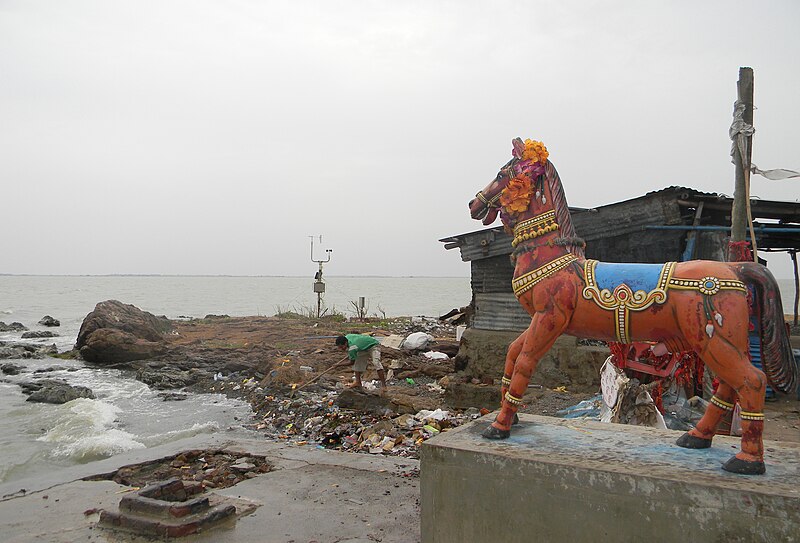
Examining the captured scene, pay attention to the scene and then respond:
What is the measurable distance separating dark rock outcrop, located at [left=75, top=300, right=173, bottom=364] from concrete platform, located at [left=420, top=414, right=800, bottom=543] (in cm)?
1576

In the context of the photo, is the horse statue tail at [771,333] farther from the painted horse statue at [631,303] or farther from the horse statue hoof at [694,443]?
the horse statue hoof at [694,443]

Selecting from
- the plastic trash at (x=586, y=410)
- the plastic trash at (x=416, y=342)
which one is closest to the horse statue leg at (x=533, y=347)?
the plastic trash at (x=586, y=410)

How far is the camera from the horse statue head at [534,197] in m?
3.78

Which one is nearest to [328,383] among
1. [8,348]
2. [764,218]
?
[764,218]

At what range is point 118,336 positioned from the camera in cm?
1770

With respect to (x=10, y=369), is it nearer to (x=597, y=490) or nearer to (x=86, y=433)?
(x=86, y=433)

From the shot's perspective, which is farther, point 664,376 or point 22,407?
point 22,407

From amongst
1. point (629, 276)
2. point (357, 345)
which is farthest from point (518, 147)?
point (357, 345)

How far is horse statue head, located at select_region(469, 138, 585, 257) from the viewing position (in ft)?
12.4

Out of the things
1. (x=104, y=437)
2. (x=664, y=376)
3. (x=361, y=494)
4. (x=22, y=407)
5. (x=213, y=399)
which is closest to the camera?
(x=361, y=494)

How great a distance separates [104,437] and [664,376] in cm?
811

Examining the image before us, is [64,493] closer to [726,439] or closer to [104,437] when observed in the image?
[104,437]

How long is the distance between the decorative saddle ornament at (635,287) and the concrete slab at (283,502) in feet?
7.52

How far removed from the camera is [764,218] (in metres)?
9.51
